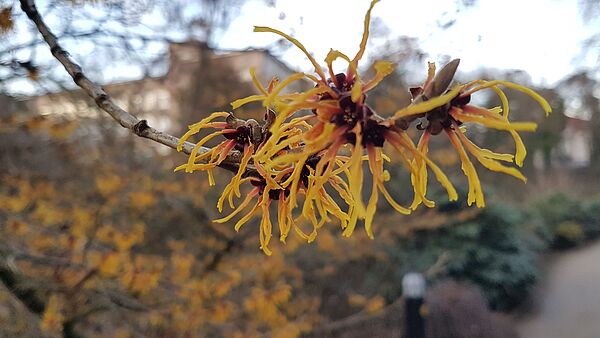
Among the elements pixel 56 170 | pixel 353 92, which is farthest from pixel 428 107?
pixel 56 170

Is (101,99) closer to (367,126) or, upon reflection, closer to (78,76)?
(78,76)

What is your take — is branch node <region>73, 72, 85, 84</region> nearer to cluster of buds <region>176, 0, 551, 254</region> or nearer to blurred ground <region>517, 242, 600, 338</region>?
cluster of buds <region>176, 0, 551, 254</region>

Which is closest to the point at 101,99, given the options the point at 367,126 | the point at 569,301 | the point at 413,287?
the point at 367,126

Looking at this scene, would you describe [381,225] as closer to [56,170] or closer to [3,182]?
[56,170]

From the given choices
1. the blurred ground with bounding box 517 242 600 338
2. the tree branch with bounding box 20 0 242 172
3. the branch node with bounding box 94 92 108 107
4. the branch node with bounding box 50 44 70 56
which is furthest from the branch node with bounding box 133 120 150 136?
the blurred ground with bounding box 517 242 600 338

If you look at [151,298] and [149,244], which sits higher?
[151,298]

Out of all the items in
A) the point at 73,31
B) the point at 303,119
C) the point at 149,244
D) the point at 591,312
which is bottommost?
the point at 591,312
